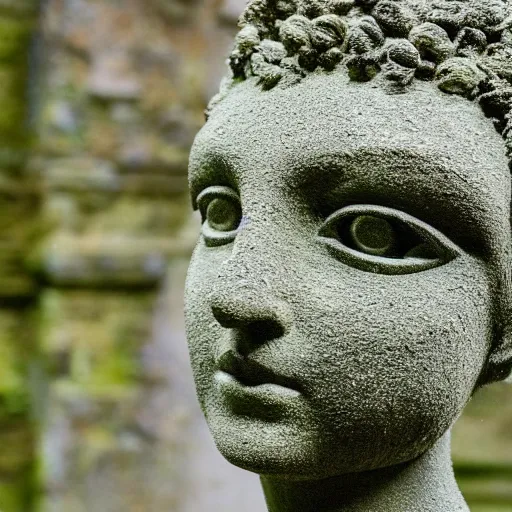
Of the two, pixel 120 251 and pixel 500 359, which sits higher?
pixel 500 359

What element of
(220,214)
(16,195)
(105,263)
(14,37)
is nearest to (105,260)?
(105,263)

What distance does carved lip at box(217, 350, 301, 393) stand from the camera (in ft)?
2.56

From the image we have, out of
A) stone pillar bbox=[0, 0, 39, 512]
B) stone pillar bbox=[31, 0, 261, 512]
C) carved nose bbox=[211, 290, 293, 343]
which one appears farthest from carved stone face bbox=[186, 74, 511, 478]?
stone pillar bbox=[0, 0, 39, 512]

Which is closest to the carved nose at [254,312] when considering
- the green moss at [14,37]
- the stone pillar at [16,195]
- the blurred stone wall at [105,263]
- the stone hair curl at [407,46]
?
the stone hair curl at [407,46]

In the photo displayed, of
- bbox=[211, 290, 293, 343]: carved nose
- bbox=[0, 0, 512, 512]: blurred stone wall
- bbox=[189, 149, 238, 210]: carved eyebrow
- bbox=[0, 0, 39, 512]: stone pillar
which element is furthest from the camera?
bbox=[0, 0, 39, 512]: stone pillar

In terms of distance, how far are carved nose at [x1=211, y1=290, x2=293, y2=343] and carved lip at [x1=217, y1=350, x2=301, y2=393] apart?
0.03m

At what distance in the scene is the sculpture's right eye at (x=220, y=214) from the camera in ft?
2.89

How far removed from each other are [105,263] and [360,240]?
154 centimetres

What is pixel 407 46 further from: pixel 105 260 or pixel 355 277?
pixel 105 260

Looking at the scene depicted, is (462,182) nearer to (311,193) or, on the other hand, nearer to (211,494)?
(311,193)

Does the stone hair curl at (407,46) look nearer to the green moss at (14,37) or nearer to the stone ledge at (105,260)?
the stone ledge at (105,260)

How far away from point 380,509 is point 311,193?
0.36 meters

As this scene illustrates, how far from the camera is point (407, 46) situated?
0.81 meters

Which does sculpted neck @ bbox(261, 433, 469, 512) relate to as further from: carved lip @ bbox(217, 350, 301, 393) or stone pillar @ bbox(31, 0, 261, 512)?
stone pillar @ bbox(31, 0, 261, 512)
